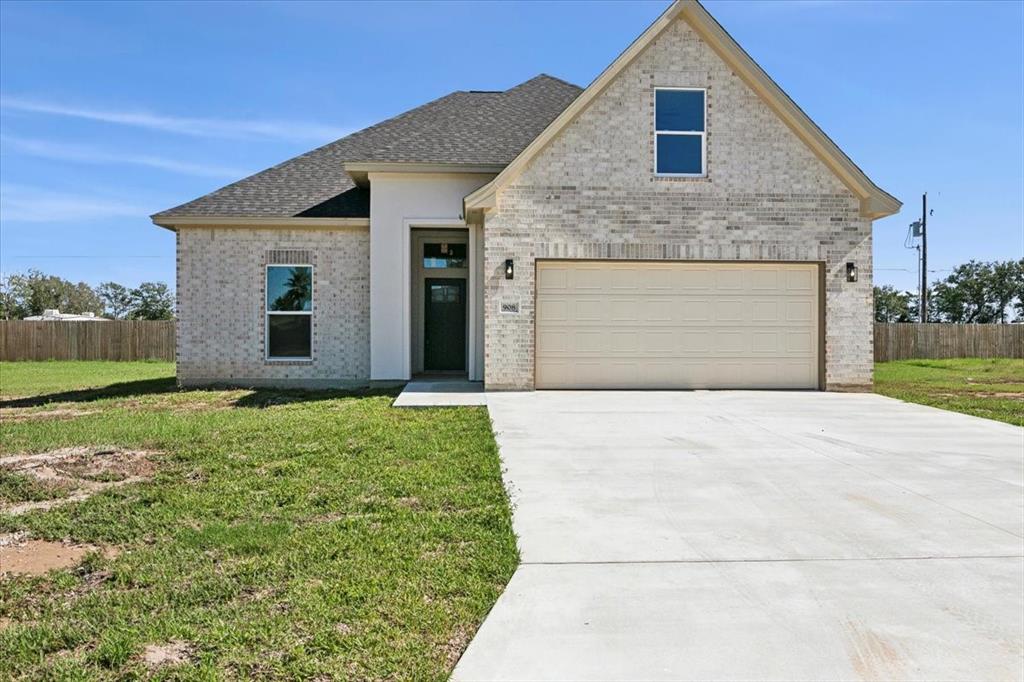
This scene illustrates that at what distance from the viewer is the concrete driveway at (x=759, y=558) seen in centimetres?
327

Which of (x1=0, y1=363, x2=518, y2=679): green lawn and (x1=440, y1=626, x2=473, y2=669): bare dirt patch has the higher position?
(x1=0, y1=363, x2=518, y2=679): green lawn

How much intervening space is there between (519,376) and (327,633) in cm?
979

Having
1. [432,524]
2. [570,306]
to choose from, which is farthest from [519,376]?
[432,524]

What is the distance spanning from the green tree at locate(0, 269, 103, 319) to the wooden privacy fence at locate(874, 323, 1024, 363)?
6410 centimetres

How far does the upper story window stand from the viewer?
1316 cm

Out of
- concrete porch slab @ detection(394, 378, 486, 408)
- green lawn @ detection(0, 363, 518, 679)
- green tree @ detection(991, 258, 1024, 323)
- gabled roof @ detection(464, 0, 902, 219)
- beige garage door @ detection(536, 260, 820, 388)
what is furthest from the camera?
green tree @ detection(991, 258, 1024, 323)

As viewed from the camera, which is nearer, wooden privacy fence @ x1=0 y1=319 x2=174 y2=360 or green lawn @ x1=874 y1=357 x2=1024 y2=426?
green lawn @ x1=874 y1=357 x2=1024 y2=426

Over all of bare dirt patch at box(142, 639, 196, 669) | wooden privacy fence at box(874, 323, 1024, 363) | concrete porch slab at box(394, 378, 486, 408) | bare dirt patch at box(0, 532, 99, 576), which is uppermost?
wooden privacy fence at box(874, 323, 1024, 363)

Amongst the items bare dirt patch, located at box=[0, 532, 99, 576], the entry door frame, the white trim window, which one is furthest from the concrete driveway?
the white trim window

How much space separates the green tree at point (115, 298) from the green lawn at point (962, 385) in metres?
70.3

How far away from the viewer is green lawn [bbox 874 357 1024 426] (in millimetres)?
11995

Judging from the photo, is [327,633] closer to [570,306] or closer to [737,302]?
[570,306]

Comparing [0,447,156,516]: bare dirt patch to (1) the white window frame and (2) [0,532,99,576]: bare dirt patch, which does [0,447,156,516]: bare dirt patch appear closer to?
(2) [0,532,99,576]: bare dirt patch

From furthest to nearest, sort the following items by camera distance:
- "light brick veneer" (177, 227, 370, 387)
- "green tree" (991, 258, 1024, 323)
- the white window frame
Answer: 1. "green tree" (991, 258, 1024, 323)
2. the white window frame
3. "light brick veneer" (177, 227, 370, 387)
